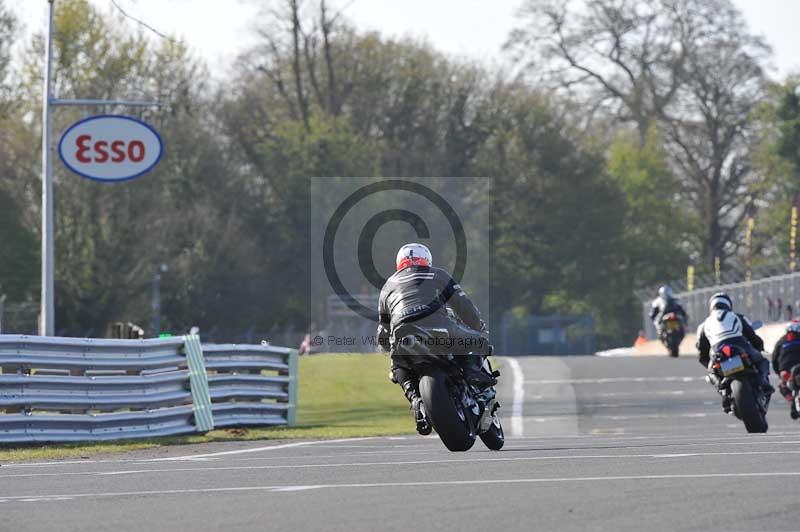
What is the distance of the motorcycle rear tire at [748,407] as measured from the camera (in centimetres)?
1714

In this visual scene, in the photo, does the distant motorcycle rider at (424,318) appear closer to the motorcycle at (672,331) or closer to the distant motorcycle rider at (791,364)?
the distant motorcycle rider at (791,364)

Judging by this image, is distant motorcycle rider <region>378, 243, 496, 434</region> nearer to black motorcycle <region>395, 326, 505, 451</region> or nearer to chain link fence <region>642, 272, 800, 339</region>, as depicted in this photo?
black motorcycle <region>395, 326, 505, 451</region>

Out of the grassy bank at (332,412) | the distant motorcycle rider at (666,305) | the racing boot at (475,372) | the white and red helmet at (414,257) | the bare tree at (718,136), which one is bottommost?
the grassy bank at (332,412)

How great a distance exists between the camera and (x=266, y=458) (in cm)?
1399

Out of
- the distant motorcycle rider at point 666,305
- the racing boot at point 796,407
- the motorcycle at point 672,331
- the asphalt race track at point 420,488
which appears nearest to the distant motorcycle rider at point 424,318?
the asphalt race track at point 420,488

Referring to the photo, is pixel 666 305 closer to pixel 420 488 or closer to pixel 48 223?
pixel 48 223

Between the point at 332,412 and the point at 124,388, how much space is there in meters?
8.93

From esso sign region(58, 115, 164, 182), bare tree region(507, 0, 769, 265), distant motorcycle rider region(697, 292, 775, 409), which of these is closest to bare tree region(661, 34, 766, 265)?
bare tree region(507, 0, 769, 265)

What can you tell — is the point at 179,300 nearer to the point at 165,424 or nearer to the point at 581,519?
the point at 165,424

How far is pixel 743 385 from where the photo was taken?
17.2 metres

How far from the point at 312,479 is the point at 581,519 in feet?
10.0

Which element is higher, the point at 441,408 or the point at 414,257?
the point at 414,257

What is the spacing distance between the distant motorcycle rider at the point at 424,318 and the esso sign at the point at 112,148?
486 inches

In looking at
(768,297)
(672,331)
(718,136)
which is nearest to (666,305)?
(672,331)
